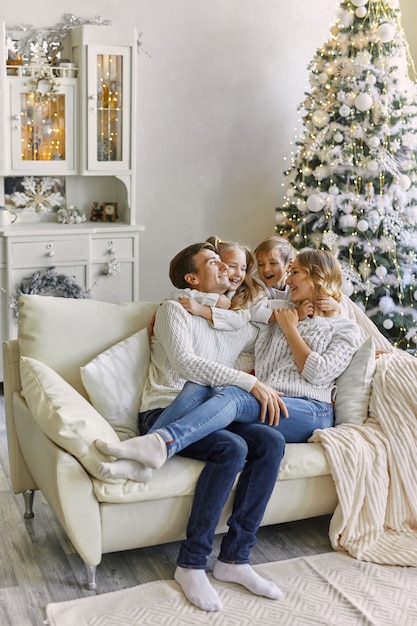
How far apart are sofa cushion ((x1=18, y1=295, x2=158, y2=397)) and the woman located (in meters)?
0.34

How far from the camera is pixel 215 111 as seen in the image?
17.4 feet

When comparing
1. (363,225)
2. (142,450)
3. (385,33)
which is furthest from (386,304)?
(142,450)

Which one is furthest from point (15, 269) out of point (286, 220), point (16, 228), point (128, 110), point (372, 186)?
point (372, 186)

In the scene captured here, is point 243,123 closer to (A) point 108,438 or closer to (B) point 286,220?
(B) point 286,220

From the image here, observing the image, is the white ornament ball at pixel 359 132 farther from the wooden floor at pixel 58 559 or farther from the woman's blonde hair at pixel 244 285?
the wooden floor at pixel 58 559

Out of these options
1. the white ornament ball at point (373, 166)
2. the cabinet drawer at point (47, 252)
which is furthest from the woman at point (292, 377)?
the cabinet drawer at point (47, 252)

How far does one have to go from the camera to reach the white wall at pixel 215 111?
16.8 ft

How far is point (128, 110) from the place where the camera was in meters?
4.73

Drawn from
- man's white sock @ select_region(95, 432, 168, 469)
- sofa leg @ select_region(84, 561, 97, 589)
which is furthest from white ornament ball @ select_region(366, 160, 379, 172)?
sofa leg @ select_region(84, 561, 97, 589)

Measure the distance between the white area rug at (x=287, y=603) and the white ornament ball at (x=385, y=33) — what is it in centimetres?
299

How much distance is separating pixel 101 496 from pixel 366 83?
3.03 meters

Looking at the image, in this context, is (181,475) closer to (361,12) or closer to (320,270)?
(320,270)

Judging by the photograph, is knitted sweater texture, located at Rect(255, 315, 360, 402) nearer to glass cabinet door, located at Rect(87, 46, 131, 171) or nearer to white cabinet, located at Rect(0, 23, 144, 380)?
white cabinet, located at Rect(0, 23, 144, 380)

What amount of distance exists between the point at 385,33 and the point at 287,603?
10.6 ft
